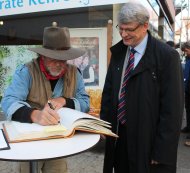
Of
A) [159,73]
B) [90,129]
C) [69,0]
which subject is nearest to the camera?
[90,129]

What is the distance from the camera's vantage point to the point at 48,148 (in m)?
1.78

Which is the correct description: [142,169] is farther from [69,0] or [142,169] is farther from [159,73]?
[69,0]

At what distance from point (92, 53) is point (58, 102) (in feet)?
8.62

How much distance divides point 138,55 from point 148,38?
14cm

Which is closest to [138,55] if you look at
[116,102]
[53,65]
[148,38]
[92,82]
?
[148,38]

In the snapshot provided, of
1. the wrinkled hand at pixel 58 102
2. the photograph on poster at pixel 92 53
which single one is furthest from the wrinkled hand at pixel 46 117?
the photograph on poster at pixel 92 53

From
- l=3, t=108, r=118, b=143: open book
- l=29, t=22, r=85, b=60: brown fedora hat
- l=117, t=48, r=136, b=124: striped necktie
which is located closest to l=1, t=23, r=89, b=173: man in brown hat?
l=29, t=22, r=85, b=60: brown fedora hat

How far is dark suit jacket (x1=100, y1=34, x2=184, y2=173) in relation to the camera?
230 centimetres

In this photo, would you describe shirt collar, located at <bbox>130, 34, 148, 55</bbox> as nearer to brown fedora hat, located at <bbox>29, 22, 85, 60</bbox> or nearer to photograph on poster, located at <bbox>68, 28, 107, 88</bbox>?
brown fedora hat, located at <bbox>29, 22, 85, 60</bbox>

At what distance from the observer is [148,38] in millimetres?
2434

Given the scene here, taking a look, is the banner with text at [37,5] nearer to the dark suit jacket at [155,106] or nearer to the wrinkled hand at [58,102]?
the dark suit jacket at [155,106]

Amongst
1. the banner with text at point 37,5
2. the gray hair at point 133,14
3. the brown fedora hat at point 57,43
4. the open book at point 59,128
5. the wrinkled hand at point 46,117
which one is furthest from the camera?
the banner with text at point 37,5

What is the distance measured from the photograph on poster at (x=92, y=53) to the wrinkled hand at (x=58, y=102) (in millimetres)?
2510

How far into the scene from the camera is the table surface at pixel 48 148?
1.65 m
